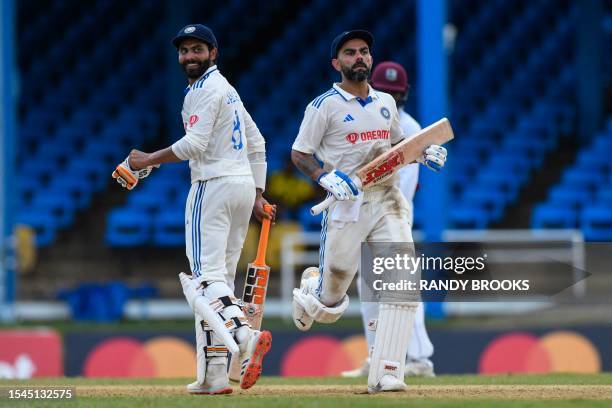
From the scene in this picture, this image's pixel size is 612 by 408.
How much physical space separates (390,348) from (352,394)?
0.36 m

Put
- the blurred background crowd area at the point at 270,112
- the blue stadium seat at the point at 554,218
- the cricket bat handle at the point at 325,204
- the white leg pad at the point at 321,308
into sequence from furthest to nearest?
the blurred background crowd area at the point at 270,112
the blue stadium seat at the point at 554,218
the white leg pad at the point at 321,308
the cricket bat handle at the point at 325,204

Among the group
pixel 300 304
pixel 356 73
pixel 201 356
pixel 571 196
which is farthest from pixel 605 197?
pixel 201 356

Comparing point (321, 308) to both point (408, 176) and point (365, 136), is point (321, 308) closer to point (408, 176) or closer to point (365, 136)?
point (365, 136)

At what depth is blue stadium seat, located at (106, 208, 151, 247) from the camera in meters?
18.3

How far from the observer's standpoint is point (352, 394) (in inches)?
302

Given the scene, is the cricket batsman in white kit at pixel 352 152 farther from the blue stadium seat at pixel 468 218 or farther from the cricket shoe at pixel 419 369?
the blue stadium seat at pixel 468 218

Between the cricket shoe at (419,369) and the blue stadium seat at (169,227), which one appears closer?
the cricket shoe at (419,369)

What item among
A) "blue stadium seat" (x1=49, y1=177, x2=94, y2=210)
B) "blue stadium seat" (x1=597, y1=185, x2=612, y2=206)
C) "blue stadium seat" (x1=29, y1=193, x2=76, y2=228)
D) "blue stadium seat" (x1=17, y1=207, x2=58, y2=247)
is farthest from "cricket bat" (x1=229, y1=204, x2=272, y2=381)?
"blue stadium seat" (x1=49, y1=177, x2=94, y2=210)

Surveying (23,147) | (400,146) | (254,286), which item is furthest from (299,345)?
(23,147)

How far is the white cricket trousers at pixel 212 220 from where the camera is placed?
7.73 m

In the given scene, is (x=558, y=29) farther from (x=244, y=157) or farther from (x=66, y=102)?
(x=244, y=157)

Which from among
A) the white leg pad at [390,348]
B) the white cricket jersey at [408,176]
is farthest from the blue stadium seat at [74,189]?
the white leg pad at [390,348]

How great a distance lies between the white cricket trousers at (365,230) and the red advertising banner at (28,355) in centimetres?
553

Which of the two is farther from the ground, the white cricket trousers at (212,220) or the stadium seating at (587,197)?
the stadium seating at (587,197)
